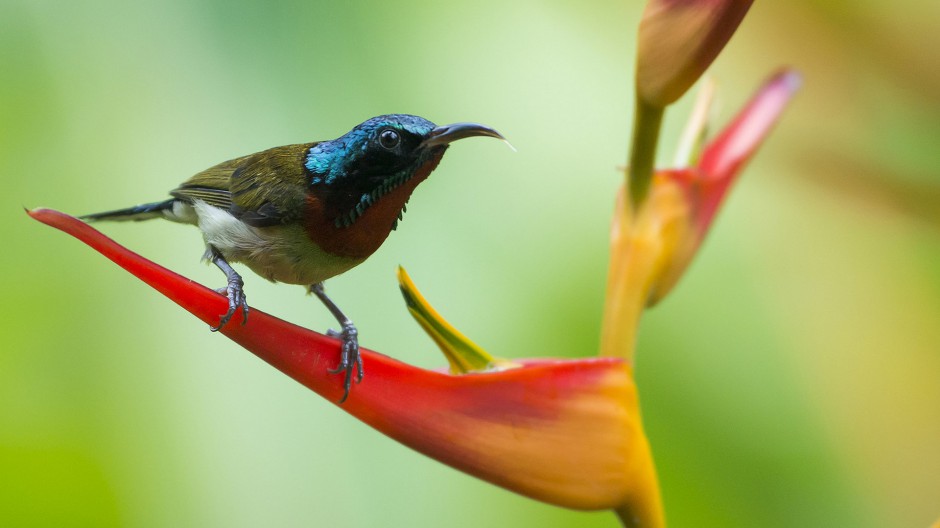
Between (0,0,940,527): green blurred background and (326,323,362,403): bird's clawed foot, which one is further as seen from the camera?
(0,0,940,527): green blurred background

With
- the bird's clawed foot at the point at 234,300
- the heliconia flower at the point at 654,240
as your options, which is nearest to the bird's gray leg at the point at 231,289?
the bird's clawed foot at the point at 234,300

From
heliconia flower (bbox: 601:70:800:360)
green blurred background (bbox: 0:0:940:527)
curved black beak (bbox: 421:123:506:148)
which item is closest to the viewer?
curved black beak (bbox: 421:123:506:148)

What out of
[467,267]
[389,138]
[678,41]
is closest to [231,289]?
[389,138]

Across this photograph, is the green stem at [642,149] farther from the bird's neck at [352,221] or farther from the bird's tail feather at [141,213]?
the bird's tail feather at [141,213]

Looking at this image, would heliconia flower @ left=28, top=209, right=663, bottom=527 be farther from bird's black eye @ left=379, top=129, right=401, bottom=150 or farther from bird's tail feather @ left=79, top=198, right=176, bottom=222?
bird's tail feather @ left=79, top=198, right=176, bottom=222

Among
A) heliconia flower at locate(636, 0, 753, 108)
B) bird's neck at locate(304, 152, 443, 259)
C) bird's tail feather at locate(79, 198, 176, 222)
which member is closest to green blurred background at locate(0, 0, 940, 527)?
bird's tail feather at locate(79, 198, 176, 222)

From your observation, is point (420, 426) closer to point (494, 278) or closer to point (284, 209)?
point (284, 209)

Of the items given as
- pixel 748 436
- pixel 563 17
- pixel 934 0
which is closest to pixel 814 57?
pixel 934 0
